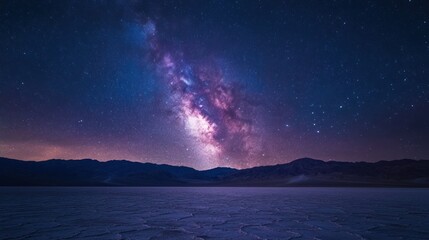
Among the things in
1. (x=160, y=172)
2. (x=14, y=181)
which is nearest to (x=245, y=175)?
(x=160, y=172)

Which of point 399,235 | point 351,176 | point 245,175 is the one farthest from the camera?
point 245,175

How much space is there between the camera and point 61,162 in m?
197

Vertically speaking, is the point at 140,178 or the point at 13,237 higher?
the point at 140,178

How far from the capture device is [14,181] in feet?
375

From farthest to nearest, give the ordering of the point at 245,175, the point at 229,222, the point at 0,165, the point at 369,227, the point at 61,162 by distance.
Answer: the point at 61,162 → the point at 0,165 → the point at 245,175 → the point at 229,222 → the point at 369,227

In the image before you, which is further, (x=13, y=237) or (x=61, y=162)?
(x=61, y=162)

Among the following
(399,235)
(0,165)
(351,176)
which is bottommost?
(399,235)

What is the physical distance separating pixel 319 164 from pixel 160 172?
7843 centimetres

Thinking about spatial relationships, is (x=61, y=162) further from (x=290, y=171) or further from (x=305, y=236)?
(x=305, y=236)

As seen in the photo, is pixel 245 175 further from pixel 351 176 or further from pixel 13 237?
pixel 13 237

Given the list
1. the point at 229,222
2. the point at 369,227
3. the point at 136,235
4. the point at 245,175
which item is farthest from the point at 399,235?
the point at 245,175

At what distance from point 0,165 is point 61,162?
39772 mm

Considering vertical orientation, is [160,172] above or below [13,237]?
above

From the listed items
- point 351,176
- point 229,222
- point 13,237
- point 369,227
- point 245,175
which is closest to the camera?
point 13,237
